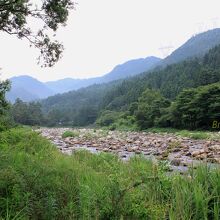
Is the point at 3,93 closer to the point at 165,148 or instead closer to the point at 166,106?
the point at 165,148

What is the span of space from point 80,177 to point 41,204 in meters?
1.73

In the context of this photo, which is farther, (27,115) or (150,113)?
(27,115)

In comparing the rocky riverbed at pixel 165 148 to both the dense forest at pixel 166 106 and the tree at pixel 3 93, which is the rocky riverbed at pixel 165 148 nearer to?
the tree at pixel 3 93

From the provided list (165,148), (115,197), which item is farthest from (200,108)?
(115,197)

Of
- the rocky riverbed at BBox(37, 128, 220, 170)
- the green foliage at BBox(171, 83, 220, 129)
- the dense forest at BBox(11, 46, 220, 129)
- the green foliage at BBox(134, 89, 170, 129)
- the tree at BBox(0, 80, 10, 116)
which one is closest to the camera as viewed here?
the tree at BBox(0, 80, 10, 116)

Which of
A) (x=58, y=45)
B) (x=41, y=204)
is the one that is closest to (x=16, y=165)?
(x=41, y=204)

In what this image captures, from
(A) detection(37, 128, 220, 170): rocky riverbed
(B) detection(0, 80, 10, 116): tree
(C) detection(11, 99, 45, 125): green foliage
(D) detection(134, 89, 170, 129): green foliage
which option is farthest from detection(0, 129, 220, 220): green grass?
(C) detection(11, 99, 45, 125): green foliage

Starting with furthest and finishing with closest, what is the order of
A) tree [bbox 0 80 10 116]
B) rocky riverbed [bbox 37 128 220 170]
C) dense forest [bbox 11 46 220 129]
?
1. dense forest [bbox 11 46 220 129]
2. rocky riverbed [bbox 37 128 220 170]
3. tree [bbox 0 80 10 116]

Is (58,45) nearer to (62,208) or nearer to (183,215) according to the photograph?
(62,208)

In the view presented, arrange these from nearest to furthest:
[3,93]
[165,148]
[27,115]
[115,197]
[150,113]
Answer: [115,197], [3,93], [165,148], [150,113], [27,115]

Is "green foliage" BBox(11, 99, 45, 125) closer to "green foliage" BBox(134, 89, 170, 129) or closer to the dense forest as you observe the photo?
the dense forest

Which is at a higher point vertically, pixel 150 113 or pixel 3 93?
pixel 3 93

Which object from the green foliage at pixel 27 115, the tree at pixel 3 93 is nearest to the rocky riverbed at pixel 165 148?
the tree at pixel 3 93

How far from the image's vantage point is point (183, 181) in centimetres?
593
